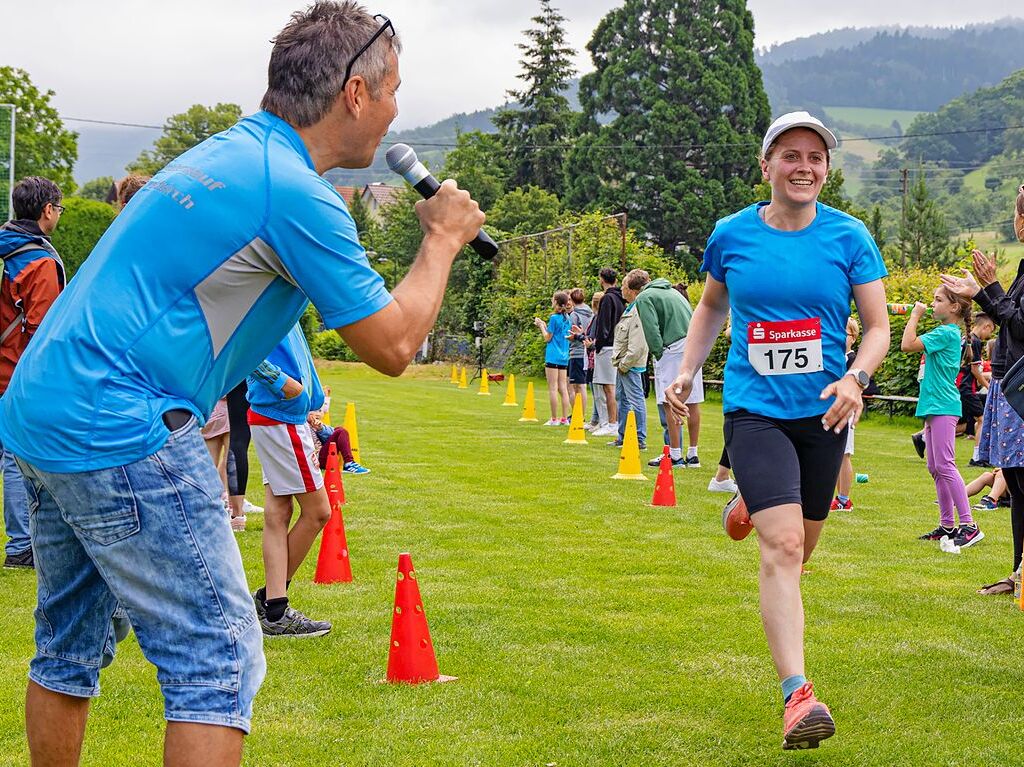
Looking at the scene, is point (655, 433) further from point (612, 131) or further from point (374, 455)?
point (612, 131)

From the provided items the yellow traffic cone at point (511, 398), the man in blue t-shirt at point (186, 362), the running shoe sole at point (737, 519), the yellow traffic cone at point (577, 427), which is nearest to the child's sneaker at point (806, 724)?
the running shoe sole at point (737, 519)

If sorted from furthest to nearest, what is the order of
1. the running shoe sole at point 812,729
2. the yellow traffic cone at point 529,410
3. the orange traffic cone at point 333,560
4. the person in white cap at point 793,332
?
→ the yellow traffic cone at point 529,410
the orange traffic cone at point 333,560
the person in white cap at point 793,332
the running shoe sole at point 812,729

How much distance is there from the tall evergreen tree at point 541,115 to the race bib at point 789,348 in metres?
69.4

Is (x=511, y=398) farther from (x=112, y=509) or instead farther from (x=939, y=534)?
(x=112, y=509)

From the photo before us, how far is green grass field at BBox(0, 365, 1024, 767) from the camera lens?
15.1 ft

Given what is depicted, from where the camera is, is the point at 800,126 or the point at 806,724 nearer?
the point at 806,724

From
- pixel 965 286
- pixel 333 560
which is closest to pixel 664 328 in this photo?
pixel 333 560

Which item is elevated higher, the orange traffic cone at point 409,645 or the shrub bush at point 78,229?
the shrub bush at point 78,229

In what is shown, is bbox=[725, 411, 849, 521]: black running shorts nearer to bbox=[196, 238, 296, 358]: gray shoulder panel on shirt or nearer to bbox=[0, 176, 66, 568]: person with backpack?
bbox=[196, 238, 296, 358]: gray shoulder panel on shirt

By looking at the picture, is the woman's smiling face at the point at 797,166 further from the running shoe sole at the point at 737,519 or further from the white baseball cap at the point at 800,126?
the running shoe sole at the point at 737,519

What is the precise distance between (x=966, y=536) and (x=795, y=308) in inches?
218

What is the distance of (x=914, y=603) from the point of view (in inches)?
290

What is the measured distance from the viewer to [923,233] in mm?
52406

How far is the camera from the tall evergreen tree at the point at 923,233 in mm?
52062
